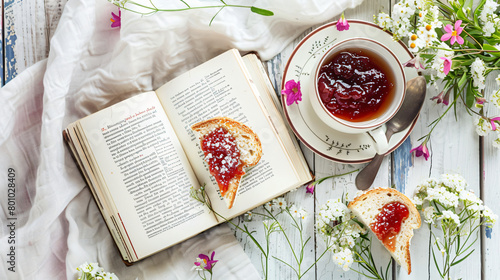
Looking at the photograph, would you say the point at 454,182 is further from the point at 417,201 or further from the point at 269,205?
the point at 269,205

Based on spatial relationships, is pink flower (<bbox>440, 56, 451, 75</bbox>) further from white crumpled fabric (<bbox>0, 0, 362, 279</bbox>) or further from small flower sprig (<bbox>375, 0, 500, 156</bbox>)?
white crumpled fabric (<bbox>0, 0, 362, 279</bbox>)

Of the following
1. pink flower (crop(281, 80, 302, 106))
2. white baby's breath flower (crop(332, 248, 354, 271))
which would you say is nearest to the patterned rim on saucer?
pink flower (crop(281, 80, 302, 106))

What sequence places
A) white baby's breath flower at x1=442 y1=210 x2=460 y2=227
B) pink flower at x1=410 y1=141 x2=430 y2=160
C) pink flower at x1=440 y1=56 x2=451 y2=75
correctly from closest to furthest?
pink flower at x1=440 y1=56 x2=451 y2=75
white baby's breath flower at x1=442 y1=210 x2=460 y2=227
pink flower at x1=410 y1=141 x2=430 y2=160

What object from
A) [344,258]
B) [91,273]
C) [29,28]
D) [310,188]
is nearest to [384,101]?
[310,188]

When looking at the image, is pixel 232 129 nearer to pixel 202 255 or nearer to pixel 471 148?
pixel 202 255

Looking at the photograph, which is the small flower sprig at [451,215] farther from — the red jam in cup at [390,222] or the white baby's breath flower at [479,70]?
the white baby's breath flower at [479,70]

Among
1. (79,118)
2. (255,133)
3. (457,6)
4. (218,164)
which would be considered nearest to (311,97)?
(255,133)

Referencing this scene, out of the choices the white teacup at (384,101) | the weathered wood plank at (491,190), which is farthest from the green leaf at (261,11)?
the weathered wood plank at (491,190)
